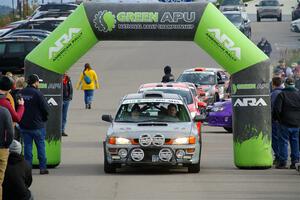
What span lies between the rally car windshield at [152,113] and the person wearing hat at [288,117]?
65.7 inches

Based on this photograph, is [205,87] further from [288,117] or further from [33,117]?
[33,117]

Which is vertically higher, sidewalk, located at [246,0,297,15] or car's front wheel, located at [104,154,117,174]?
sidewalk, located at [246,0,297,15]

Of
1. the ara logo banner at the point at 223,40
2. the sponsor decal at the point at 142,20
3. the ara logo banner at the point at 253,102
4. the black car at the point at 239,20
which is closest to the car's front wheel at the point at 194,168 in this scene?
the ara logo banner at the point at 253,102

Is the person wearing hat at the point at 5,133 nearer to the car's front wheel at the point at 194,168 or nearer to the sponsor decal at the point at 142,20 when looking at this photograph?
the car's front wheel at the point at 194,168

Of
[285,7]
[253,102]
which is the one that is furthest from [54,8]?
[253,102]

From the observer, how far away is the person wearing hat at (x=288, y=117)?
2142 cm

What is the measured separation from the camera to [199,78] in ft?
127

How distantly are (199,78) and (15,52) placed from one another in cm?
1244

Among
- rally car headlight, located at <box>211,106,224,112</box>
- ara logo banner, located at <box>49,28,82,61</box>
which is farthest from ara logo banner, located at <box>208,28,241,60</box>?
rally car headlight, located at <box>211,106,224,112</box>

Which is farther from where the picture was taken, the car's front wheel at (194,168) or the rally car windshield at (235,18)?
the rally car windshield at (235,18)

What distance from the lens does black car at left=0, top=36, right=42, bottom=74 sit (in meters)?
48.3

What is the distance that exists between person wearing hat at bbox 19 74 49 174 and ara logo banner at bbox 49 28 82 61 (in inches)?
51.3

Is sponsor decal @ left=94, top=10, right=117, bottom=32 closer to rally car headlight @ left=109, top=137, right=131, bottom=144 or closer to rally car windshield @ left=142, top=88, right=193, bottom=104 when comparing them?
rally car headlight @ left=109, top=137, right=131, bottom=144

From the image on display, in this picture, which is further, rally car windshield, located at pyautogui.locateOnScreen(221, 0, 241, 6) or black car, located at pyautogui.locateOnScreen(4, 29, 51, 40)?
rally car windshield, located at pyautogui.locateOnScreen(221, 0, 241, 6)
